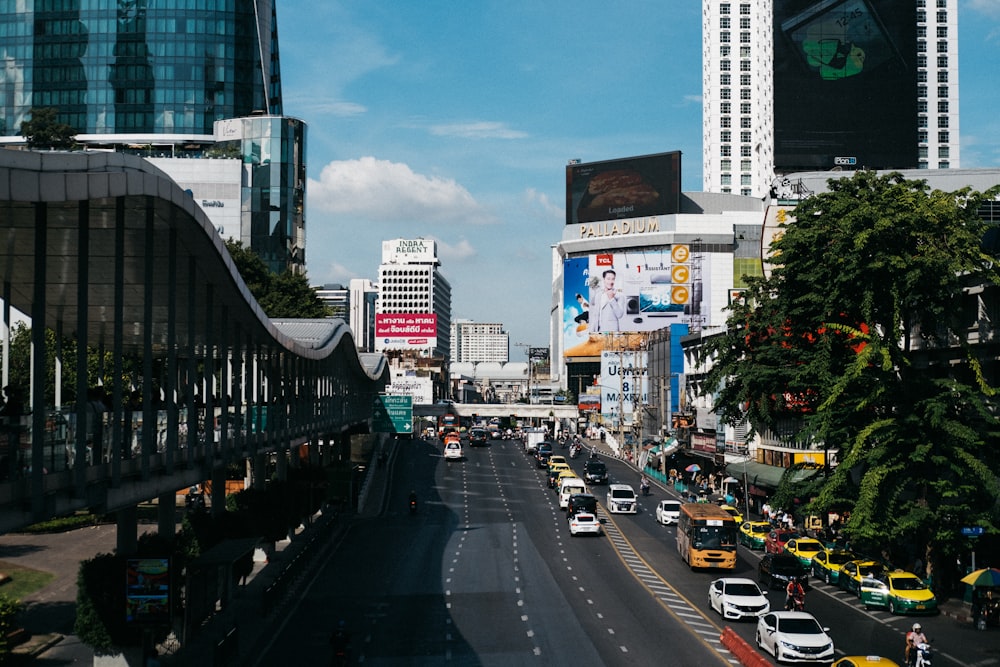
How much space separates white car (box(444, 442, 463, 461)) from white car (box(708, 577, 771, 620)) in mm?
71719

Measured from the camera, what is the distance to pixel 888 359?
38.1 metres

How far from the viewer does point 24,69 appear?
14738 cm

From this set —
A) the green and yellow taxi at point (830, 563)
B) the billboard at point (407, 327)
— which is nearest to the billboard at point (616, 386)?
the billboard at point (407, 327)

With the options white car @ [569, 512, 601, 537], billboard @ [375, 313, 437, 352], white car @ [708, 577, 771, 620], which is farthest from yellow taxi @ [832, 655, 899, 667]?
billboard @ [375, 313, 437, 352]

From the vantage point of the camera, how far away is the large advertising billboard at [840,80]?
147 metres

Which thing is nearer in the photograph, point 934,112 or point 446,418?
point 446,418

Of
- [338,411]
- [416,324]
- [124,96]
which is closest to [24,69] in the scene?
[124,96]

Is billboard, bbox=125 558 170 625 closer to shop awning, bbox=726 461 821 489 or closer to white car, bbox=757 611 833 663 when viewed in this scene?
white car, bbox=757 611 833 663

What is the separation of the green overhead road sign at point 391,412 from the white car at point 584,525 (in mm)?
28791

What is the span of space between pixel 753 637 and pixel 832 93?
411 ft

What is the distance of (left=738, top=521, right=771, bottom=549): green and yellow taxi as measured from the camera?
5603cm

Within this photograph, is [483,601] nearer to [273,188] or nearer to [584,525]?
[584,525]

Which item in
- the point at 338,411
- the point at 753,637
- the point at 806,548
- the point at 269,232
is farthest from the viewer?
the point at 269,232

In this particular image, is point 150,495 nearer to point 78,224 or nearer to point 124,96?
point 78,224
